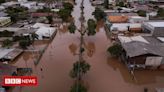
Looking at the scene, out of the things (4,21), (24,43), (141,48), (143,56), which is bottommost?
(143,56)

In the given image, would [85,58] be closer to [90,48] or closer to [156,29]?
[90,48]

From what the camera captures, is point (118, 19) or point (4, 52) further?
point (118, 19)

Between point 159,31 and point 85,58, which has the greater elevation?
point 159,31

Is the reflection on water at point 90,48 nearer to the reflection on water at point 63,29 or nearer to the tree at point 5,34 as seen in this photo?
the reflection on water at point 63,29

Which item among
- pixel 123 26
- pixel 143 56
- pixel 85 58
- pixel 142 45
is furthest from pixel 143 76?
pixel 123 26

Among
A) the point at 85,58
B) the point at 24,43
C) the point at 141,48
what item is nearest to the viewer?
the point at 141,48

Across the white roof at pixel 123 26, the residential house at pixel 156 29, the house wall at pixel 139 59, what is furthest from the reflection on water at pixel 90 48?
the residential house at pixel 156 29

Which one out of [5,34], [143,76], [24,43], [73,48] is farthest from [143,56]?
[5,34]

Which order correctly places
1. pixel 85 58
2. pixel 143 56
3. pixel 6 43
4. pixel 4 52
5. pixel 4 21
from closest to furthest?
pixel 143 56 < pixel 4 52 < pixel 85 58 < pixel 6 43 < pixel 4 21

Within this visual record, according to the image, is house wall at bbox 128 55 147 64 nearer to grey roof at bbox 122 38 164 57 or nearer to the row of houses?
the row of houses
